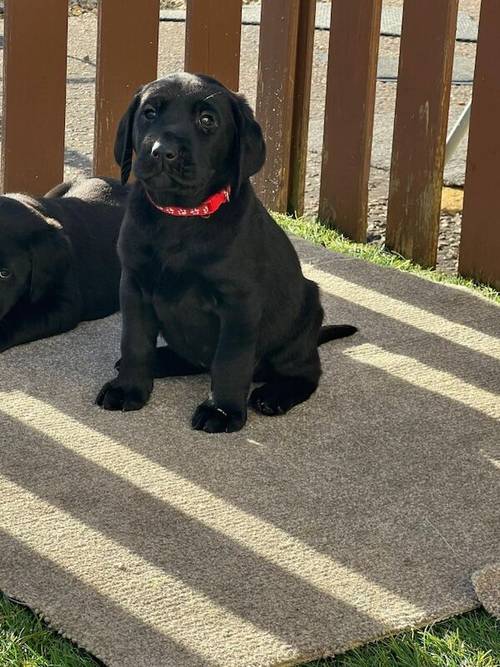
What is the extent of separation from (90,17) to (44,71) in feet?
15.3

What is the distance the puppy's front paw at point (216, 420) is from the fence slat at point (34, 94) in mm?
1924

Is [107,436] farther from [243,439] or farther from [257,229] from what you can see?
[257,229]

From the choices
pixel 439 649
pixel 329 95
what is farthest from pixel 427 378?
pixel 329 95

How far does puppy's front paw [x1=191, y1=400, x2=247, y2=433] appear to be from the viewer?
357 cm

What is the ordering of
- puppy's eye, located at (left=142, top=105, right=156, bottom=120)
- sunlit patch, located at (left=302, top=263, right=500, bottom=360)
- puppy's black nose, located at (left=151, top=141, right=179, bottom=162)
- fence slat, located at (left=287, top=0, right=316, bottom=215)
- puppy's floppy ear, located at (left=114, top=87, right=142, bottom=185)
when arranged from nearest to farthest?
puppy's black nose, located at (left=151, top=141, right=179, bottom=162), puppy's eye, located at (left=142, top=105, right=156, bottom=120), puppy's floppy ear, located at (left=114, top=87, right=142, bottom=185), sunlit patch, located at (left=302, top=263, right=500, bottom=360), fence slat, located at (left=287, top=0, right=316, bottom=215)

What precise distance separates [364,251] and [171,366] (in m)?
1.53

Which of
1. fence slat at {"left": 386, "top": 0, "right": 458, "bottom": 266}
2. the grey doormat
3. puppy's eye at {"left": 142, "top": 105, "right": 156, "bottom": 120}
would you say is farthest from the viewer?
the grey doormat

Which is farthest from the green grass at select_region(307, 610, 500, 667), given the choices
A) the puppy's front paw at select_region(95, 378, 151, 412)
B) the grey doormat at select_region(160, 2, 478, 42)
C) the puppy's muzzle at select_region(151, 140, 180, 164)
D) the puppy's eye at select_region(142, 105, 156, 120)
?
the grey doormat at select_region(160, 2, 478, 42)

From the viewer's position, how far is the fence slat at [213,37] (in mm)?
5250

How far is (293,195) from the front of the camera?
5.62 m

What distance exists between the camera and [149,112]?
3438 mm

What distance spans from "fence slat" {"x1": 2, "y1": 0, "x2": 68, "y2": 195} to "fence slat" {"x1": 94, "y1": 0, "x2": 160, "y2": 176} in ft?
0.50

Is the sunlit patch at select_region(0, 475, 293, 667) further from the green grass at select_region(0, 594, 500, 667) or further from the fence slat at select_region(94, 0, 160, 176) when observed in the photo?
the fence slat at select_region(94, 0, 160, 176)

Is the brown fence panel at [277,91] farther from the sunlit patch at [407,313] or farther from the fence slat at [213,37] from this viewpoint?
the sunlit patch at [407,313]
